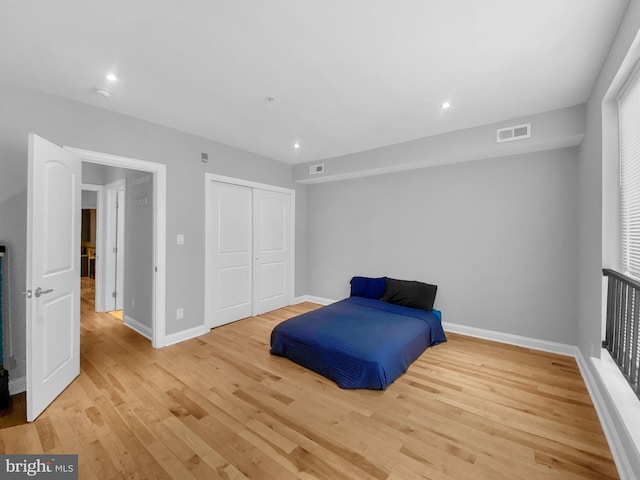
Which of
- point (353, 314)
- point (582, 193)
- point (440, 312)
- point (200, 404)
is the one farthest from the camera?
point (440, 312)

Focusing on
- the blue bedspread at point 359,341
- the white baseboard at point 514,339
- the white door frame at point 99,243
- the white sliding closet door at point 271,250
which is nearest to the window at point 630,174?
the white baseboard at point 514,339

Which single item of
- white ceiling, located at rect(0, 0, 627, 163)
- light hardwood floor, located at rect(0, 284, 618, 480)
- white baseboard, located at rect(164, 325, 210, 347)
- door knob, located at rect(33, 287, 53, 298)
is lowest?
light hardwood floor, located at rect(0, 284, 618, 480)

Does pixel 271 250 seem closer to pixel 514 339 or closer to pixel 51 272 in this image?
pixel 51 272

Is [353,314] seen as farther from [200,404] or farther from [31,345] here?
[31,345]

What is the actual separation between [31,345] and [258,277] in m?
2.81

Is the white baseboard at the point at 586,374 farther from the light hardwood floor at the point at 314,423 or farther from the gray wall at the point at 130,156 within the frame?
the gray wall at the point at 130,156

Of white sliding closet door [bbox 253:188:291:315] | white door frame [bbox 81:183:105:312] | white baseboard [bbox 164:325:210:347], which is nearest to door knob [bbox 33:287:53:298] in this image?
white baseboard [bbox 164:325:210:347]

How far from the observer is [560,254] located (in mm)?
3104

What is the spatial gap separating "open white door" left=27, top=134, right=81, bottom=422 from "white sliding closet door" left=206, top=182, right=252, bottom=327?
1.48m

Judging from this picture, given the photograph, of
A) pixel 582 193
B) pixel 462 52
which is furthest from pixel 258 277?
pixel 582 193

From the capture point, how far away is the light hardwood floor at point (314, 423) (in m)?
1.58

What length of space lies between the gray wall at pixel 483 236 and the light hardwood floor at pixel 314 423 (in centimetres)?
64

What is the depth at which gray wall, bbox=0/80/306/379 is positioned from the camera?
2.33 metres

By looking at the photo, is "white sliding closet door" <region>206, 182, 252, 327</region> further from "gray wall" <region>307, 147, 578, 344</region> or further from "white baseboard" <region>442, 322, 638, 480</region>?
"white baseboard" <region>442, 322, 638, 480</region>
